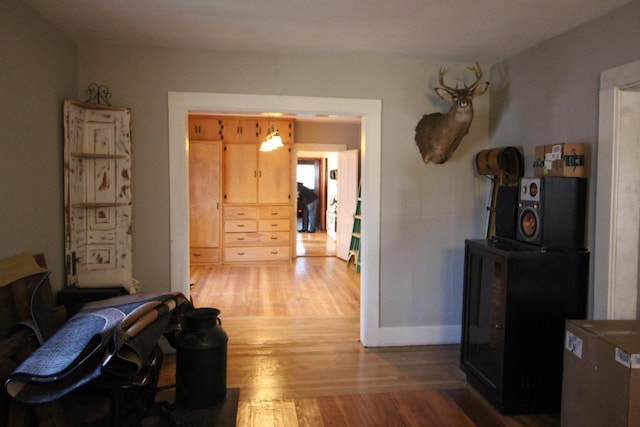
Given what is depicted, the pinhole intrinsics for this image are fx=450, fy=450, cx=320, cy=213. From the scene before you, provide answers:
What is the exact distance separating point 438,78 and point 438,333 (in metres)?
2.15

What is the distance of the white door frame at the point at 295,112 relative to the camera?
3.46 meters

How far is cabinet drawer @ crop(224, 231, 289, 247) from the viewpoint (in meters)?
7.49

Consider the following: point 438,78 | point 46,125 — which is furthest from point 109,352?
point 438,78

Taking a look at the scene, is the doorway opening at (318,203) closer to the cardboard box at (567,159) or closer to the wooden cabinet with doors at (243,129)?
the wooden cabinet with doors at (243,129)

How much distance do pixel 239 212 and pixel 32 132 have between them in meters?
4.90

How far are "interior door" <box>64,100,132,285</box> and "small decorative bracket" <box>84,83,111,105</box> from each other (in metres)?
0.16

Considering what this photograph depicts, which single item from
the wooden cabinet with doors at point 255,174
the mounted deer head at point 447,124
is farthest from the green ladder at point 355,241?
the mounted deer head at point 447,124

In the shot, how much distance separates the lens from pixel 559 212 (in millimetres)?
2641

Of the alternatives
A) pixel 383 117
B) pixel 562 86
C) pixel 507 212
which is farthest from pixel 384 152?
pixel 562 86

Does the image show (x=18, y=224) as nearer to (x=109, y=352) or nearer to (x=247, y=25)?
(x=109, y=352)

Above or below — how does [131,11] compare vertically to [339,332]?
above

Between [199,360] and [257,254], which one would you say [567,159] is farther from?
[257,254]

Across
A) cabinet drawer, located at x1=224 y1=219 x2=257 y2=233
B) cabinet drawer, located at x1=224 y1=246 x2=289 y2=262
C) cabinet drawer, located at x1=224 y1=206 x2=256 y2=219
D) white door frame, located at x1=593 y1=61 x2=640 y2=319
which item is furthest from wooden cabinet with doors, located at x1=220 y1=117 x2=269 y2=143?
white door frame, located at x1=593 y1=61 x2=640 y2=319

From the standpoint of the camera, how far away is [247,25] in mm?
2910
